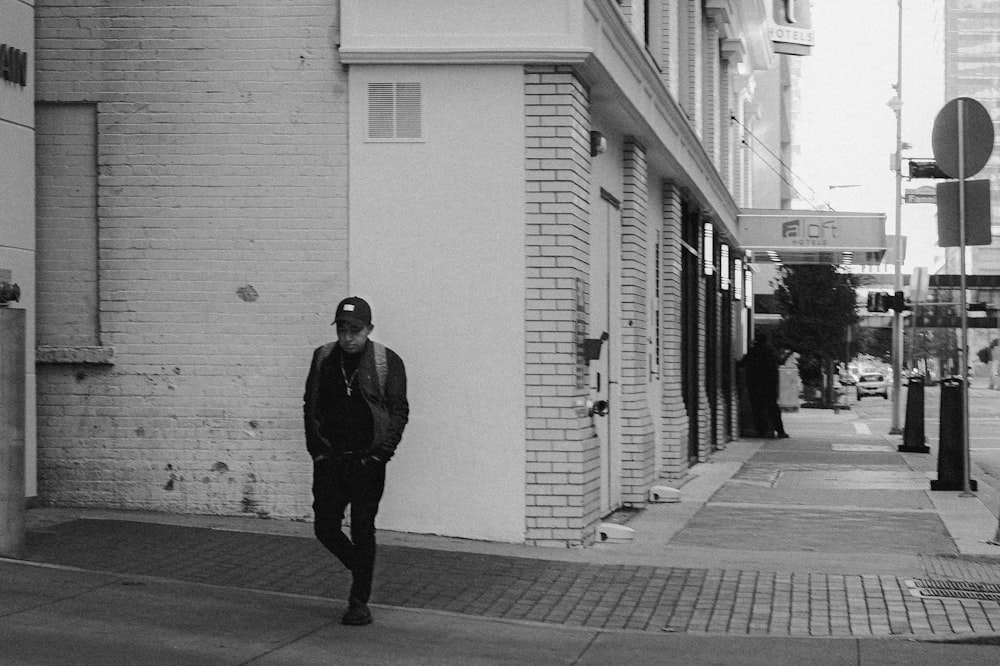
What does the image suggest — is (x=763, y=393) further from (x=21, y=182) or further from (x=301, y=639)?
(x=301, y=639)

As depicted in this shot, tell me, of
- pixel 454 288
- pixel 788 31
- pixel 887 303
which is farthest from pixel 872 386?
pixel 454 288

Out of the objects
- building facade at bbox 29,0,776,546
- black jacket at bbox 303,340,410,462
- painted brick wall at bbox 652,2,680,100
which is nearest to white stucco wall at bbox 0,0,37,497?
building facade at bbox 29,0,776,546

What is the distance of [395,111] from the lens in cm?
1063

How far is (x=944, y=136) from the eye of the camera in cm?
1253

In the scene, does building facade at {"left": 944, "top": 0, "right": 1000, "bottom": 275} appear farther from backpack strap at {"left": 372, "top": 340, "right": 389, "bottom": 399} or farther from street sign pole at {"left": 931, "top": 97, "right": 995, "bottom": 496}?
backpack strap at {"left": 372, "top": 340, "right": 389, "bottom": 399}

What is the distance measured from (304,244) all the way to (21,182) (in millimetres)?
2077

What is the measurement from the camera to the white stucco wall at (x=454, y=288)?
1050cm

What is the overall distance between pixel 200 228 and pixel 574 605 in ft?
14.2

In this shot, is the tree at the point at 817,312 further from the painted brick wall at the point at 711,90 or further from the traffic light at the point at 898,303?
the painted brick wall at the point at 711,90

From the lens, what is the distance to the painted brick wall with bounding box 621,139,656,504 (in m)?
14.0

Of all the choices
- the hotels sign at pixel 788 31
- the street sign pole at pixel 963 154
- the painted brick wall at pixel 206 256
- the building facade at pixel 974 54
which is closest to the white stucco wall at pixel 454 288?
the painted brick wall at pixel 206 256

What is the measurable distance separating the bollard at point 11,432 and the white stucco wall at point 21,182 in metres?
1.33

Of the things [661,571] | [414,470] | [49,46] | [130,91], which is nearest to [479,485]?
[414,470]

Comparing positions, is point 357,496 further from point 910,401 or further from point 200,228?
point 910,401
